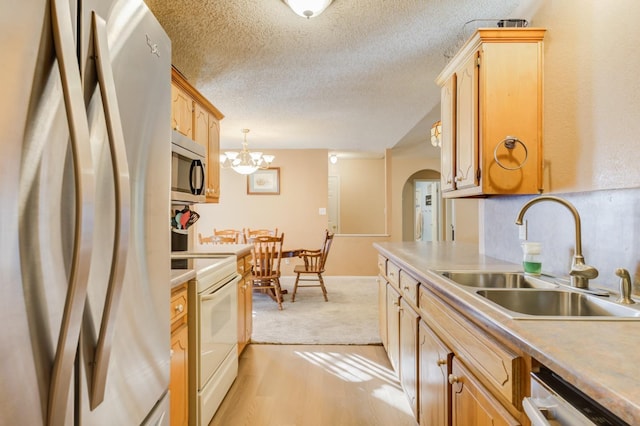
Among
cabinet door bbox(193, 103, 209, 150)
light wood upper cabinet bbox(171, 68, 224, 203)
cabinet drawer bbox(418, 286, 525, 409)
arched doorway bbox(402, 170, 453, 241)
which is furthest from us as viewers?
arched doorway bbox(402, 170, 453, 241)

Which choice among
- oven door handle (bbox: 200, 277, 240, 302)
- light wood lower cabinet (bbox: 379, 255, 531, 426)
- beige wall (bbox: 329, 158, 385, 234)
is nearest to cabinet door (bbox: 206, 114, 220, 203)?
oven door handle (bbox: 200, 277, 240, 302)

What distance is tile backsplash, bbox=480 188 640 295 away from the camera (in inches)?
49.1

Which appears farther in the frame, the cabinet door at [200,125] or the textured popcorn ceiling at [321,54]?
the cabinet door at [200,125]

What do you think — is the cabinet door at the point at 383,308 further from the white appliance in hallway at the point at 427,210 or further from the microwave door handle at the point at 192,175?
the white appliance in hallway at the point at 427,210

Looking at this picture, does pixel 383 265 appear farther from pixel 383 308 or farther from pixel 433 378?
pixel 433 378

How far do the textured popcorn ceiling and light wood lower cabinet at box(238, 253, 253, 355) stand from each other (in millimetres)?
1611

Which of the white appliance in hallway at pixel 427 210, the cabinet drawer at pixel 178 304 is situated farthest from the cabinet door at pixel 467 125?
the white appliance in hallway at pixel 427 210

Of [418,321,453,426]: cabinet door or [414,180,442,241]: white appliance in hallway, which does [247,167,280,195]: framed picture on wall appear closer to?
[414,180,442,241]: white appliance in hallway

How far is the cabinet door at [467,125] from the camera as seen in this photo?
189cm

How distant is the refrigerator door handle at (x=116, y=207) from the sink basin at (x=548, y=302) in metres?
1.19

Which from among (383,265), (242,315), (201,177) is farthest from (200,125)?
(383,265)

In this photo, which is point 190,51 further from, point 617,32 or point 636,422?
point 636,422

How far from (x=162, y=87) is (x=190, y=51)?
71.1 inches

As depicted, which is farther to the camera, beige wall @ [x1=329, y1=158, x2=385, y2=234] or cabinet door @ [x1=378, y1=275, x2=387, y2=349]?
beige wall @ [x1=329, y1=158, x2=385, y2=234]
